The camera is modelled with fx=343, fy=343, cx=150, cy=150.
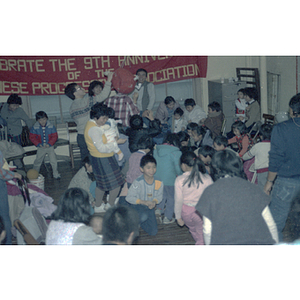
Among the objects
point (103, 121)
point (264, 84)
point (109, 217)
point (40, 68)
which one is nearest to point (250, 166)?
point (103, 121)

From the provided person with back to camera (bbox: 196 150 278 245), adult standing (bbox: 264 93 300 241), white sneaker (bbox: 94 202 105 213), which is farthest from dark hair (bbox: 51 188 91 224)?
white sneaker (bbox: 94 202 105 213)

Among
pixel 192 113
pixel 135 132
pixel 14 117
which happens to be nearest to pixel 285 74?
pixel 192 113

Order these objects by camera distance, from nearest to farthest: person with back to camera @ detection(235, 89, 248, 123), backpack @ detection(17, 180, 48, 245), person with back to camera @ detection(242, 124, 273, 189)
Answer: backpack @ detection(17, 180, 48, 245) < person with back to camera @ detection(242, 124, 273, 189) < person with back to camera @ detection(235, 89, 248, 123)

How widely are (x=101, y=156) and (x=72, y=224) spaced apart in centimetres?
160

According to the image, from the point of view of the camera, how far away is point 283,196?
2.66 meters

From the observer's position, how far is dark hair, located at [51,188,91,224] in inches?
84.7

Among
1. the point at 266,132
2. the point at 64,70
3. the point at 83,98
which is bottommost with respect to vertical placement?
the point at 266,132

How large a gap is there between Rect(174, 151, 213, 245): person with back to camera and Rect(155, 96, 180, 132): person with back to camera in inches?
104

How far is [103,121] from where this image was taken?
11.7 feet

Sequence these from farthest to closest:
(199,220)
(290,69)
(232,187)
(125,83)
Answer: (290,69) < (125,83) < (199,220) < (232,187)

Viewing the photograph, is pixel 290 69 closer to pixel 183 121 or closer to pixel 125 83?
pixel 183 121

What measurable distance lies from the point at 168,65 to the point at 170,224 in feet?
12.3

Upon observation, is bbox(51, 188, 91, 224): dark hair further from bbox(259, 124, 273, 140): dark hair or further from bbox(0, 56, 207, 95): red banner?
bbox(0, 56, 207, 95): red banner

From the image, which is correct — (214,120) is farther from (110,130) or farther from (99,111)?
(99,111)
